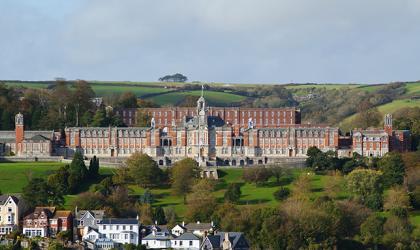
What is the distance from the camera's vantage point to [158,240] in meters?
102

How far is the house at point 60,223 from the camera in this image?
10356 cm

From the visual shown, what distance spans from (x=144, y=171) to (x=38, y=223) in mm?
22178

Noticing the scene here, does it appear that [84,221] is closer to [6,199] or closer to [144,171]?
[6,199]

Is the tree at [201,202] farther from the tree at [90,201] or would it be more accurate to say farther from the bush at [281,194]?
the tree at [90,201]

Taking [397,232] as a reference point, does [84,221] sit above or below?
above

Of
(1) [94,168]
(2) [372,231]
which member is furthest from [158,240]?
(1) [94,168]

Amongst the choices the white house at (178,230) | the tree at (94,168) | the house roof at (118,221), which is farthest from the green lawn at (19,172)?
the white house at (178,230)

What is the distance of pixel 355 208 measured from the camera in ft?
366

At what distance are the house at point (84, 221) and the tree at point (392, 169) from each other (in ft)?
98.1

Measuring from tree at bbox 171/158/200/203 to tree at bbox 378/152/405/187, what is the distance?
54.8 ft

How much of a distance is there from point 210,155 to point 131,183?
774 inches

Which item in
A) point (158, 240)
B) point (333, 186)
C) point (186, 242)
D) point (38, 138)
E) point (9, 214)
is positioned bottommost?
point (186, 242)

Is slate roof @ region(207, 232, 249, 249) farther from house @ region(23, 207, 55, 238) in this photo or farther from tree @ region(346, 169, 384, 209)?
tree @ region(346, 169, 384, 209)

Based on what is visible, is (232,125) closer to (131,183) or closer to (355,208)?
(131,183)
